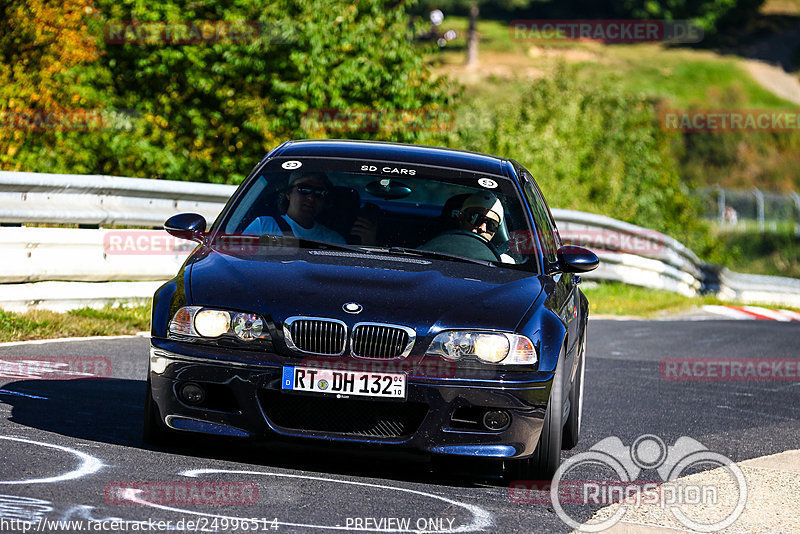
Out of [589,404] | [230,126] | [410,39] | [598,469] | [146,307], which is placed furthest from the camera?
[410,39]

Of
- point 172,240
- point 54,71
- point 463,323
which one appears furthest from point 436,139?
point 463,323

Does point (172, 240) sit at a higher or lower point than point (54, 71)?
lower

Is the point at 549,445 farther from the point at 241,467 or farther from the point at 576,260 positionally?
the point at 241,467

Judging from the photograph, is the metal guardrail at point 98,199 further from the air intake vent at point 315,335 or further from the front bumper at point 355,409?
the air intake vent at point 315,335

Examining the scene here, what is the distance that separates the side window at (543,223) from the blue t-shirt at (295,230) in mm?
1059

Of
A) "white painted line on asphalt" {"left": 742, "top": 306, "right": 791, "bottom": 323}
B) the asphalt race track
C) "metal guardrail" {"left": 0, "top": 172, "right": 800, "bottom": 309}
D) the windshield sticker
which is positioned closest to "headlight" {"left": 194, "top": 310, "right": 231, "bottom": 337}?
the asphalt race track

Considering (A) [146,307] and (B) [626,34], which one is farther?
(B) [626,34]

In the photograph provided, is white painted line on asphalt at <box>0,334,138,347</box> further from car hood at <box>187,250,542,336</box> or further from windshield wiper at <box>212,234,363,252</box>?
car hood at <box>187,250,542,336</box>

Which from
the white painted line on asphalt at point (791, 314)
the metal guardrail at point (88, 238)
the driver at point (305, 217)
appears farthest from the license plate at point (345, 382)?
the white painted line on asphalt at point (791, 314)

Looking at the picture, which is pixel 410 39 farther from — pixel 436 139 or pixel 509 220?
pixel 509 220

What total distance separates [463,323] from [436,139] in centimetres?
1482

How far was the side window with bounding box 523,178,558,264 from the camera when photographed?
6.71 meters

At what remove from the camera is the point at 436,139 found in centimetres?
2009

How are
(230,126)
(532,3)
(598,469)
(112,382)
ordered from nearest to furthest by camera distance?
(598,469)
(112,382)
(230,126)
(532,3)
